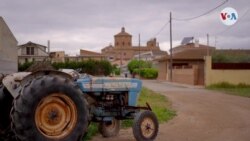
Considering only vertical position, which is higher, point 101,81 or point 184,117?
point 101,81

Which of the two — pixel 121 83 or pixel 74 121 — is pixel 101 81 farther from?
pixel 74 121

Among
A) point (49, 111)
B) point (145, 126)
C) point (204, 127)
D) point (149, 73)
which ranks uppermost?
point (49, 111)

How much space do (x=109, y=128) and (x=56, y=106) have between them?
327 cm

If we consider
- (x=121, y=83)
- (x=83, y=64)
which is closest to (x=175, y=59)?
(x=83, y=64)

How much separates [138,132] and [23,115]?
129 inches

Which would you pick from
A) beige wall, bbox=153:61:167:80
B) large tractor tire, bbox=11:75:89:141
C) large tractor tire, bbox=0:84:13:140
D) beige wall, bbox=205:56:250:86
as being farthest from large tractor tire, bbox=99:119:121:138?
beige wall, bbox=153:61:167:80

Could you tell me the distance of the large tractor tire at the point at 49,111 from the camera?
6.74 m

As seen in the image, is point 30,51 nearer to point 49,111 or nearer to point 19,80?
point 19,80

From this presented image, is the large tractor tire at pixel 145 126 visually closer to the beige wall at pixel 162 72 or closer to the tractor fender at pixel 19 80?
the tractor fender at pixel 19 80

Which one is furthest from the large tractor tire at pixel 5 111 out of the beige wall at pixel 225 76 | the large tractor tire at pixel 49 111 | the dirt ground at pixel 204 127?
the beige wall at pixel 225 76

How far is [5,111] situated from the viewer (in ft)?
28.1

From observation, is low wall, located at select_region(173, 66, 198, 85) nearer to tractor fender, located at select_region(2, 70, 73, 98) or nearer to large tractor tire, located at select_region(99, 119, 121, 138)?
large tractor tire, located at select_region(99, 119, 121, 138)

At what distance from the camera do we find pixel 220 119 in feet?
47.3

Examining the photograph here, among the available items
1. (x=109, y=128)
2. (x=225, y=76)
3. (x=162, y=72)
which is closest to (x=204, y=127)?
(x=109, y=128)
